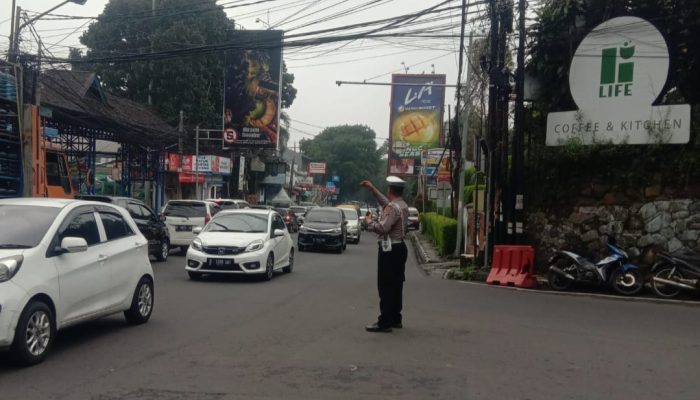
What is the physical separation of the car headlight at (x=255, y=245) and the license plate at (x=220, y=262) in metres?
0.44

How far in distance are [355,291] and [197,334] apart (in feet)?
17.2

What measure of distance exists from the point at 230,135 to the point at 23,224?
31.9m

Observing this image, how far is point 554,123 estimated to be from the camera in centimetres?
1645

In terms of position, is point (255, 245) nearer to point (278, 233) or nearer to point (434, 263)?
point (278, 233)

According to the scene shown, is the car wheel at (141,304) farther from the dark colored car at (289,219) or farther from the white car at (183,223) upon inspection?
the dark colored car at (289,219)

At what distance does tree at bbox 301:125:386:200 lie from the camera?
9838 cm

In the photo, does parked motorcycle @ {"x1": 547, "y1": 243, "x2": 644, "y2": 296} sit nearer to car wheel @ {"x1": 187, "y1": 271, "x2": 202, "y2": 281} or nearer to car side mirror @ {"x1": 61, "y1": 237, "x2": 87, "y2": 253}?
car wheel @ {"x1": 187, "y1": 271, "x2": 202, "y2": 281}

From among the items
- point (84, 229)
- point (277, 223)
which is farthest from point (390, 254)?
point (277, 223)

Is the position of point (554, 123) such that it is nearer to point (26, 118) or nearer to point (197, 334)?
point (197, 334)

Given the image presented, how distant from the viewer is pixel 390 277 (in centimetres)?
848

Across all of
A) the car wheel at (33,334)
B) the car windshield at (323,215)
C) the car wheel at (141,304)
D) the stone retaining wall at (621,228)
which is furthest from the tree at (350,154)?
the car wheel at (33,334)

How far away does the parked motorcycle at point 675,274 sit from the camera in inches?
513

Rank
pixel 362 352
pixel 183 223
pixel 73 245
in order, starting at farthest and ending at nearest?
pixel 183 223
pixel 362 352
pixel 73 245

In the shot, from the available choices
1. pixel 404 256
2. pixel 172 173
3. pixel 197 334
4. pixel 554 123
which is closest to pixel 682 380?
pixel 404 256
